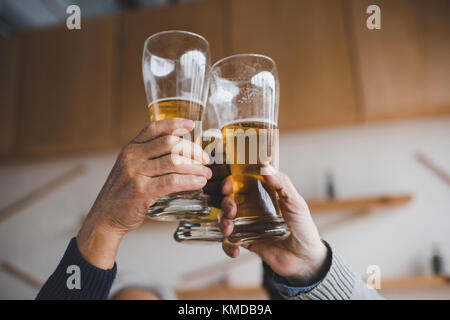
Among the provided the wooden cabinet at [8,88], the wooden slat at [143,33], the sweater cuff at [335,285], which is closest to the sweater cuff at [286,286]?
the sweater cuff at [335,285]

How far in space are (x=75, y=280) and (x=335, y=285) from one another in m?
0.40

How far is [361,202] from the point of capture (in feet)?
6.57

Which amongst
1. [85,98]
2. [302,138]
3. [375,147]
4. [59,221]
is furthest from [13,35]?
[375,147]

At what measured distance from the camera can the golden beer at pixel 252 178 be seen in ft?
1.64

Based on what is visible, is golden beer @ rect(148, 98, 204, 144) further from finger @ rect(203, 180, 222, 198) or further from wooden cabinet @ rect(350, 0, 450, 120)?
wooden cabinet @ rect(350, 0, 450, 120)

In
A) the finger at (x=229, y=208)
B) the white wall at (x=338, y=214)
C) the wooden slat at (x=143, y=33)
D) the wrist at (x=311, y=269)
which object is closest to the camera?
the finger at (x=229, y=208)

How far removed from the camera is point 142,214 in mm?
453

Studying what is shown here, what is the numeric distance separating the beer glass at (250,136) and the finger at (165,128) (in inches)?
4.1

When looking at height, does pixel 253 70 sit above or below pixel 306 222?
above

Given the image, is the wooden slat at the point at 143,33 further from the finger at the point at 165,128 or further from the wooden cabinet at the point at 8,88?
the finger at the point at 165,128

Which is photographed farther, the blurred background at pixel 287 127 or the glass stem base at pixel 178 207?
the blurred background at pixel 287 127

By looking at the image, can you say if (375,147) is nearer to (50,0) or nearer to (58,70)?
(58,70)
